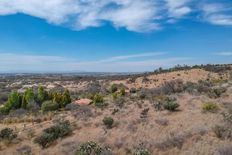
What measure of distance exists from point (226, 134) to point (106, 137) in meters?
6.24

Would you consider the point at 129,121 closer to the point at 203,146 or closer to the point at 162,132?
the point at 162,132

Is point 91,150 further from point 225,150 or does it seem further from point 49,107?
point 49,107

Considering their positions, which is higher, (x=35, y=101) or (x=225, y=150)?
(x=225, y=150)

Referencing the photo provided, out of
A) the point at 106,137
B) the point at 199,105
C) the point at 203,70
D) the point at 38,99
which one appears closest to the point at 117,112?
the point at 199,105

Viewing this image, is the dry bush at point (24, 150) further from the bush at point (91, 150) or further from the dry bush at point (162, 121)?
the dry bush at point (162, 121)

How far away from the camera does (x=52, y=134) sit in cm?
1794

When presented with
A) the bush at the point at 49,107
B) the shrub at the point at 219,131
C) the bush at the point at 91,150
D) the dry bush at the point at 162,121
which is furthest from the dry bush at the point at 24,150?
the bush at the point at 49,107

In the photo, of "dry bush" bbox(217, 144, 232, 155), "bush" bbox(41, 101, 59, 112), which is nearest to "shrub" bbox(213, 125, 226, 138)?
"dry bush" bbox(217, 144, 232, 155)

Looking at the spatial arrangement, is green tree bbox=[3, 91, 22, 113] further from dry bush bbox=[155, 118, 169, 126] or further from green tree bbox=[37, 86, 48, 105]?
dry bush bbox=[155, 118, 169, 126]

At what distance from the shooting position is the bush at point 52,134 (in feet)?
56.4

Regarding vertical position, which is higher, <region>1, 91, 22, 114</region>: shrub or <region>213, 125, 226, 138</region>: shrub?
<region>213, 125, 226, 138</region>: shrub

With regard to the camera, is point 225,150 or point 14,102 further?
point 14,102

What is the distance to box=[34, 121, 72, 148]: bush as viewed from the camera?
1720cm

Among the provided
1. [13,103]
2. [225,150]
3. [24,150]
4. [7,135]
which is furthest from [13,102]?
[225,150]
